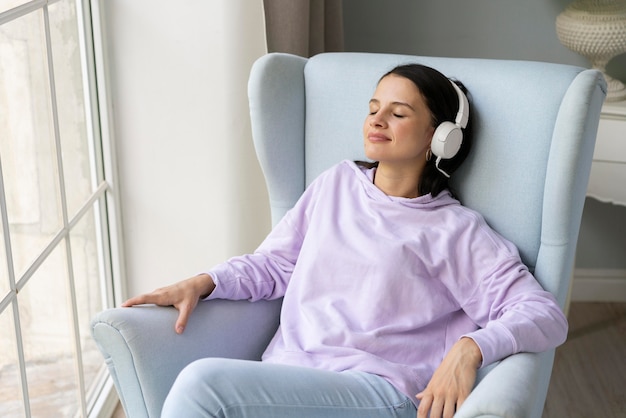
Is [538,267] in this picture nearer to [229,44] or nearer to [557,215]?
[557,215]

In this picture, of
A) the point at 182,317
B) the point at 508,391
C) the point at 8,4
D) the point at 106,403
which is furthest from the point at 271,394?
the point at 106,403

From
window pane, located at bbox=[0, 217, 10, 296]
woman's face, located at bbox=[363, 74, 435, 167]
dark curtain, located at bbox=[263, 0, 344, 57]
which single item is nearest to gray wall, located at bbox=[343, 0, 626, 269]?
dark curtain, located at bbox=[263, 0, 344, 57]

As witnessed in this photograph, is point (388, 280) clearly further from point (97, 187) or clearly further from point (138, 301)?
point (97, 187)

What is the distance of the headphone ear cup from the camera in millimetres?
1527

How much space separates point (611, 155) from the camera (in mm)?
2246

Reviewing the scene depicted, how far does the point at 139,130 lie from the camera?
2105mm

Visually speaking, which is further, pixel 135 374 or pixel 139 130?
pixel 139 130

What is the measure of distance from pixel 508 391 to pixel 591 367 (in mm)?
1369

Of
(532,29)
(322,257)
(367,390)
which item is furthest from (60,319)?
(532,29)

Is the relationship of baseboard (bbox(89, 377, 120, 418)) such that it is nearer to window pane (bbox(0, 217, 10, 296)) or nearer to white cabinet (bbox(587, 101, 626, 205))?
window pane (bbox(0, 217, 10, 296))

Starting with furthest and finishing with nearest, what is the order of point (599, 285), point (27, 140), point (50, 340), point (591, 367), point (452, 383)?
point (599, 285) → point (591, 367) → point (50, 340) → point (27, 140) → point (452, 383)

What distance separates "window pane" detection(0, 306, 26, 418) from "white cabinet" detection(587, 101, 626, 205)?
4.87ft

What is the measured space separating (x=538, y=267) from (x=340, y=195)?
391mm

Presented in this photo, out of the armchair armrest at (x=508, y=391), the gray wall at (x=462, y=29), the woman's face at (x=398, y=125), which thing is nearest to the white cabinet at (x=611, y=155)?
the gray wall at (x=462, y=29)
